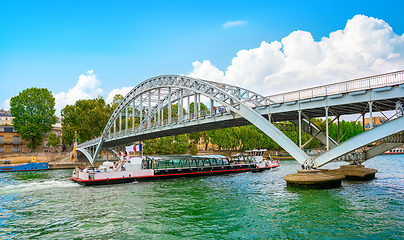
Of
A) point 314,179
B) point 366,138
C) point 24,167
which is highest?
point 366,138

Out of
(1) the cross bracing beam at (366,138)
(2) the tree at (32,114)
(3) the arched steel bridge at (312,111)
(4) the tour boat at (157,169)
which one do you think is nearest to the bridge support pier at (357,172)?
(3) the arched steel bridge at (312,111)

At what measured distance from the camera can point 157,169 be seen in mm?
34656

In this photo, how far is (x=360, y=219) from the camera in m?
14.5

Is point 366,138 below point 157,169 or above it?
above

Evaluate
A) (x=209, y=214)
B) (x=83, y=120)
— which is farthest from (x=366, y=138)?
(x=83, y=120)

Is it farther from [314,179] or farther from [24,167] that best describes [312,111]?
[24,167]

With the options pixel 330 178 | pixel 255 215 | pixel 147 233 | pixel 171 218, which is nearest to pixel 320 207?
pixel 255 215

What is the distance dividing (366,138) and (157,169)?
22.3 meters

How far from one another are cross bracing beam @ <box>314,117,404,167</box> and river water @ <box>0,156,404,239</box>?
2.68 meters

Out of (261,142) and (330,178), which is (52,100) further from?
(330,178)

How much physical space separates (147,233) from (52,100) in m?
65.9

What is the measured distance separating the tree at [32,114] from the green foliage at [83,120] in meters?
3.53

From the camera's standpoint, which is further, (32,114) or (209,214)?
(32,114)

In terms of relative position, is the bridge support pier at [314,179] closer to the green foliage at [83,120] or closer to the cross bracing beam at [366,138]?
the cross bracing beam at [366,138]
